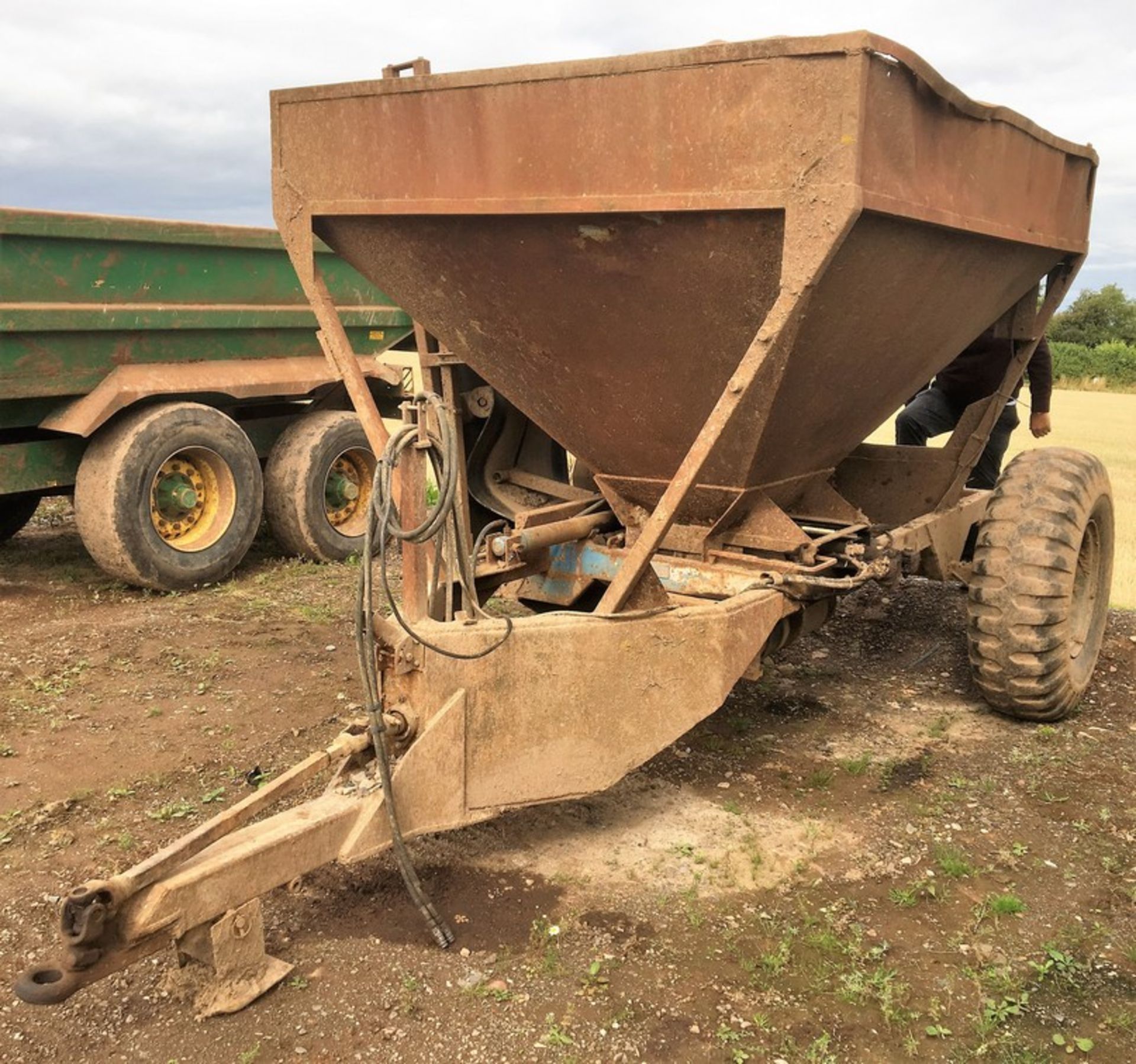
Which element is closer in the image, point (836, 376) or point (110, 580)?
point (836, 376)

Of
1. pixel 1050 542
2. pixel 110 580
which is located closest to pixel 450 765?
pixel 1050 542

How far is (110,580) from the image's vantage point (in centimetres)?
669

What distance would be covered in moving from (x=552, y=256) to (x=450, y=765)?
156 cm

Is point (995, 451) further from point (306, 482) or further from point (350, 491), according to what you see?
point (306, 482)

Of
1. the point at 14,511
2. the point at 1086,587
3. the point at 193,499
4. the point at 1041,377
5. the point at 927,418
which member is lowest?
the point at 14,511

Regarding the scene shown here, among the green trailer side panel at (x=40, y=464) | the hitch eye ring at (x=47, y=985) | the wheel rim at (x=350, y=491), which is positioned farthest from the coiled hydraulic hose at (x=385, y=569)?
the wheel rim at (x=350, y=491)

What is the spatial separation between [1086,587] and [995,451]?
1.91 metres

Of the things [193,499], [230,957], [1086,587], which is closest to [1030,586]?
[1086,587]

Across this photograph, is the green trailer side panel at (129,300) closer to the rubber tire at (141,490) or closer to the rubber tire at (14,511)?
the rubber tire at (141,490)

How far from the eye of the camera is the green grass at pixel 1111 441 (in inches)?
293

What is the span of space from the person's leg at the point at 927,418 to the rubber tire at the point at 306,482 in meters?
3.42

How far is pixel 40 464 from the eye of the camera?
6.13 metres

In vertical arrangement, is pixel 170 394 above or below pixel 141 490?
above

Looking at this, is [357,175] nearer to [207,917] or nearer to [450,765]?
[450,765]
